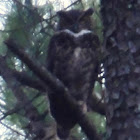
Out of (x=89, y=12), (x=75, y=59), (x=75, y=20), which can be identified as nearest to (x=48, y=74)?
(x=75, y=59)

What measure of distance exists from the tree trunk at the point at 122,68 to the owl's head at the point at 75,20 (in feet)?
2.45

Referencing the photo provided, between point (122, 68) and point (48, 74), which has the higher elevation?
point (48, 74)

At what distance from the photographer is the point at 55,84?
1.88 meters

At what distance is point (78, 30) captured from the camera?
2.70m

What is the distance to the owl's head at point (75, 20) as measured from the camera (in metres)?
2.69

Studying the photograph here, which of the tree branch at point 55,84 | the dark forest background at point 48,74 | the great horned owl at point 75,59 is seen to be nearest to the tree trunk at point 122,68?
the dark forest background at point 48,74

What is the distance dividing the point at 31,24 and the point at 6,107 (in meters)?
0.44

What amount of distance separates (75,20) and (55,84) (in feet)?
3.40

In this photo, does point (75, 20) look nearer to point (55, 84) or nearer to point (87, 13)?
point (87, 13)

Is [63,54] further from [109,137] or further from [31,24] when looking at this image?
A: [109,137]

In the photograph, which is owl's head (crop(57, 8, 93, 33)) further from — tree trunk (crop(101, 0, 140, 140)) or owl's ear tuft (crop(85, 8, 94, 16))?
tree trunk (crop(101, 0, 140, 140))

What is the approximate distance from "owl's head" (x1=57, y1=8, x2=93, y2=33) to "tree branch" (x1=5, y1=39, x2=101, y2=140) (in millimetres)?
717

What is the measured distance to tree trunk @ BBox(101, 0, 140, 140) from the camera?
1.70 meters

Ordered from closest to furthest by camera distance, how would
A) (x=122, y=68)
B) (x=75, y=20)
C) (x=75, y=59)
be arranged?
1. (x=122, y=68)
2. (x=75, y=59)
3. (x=75, y=20)
